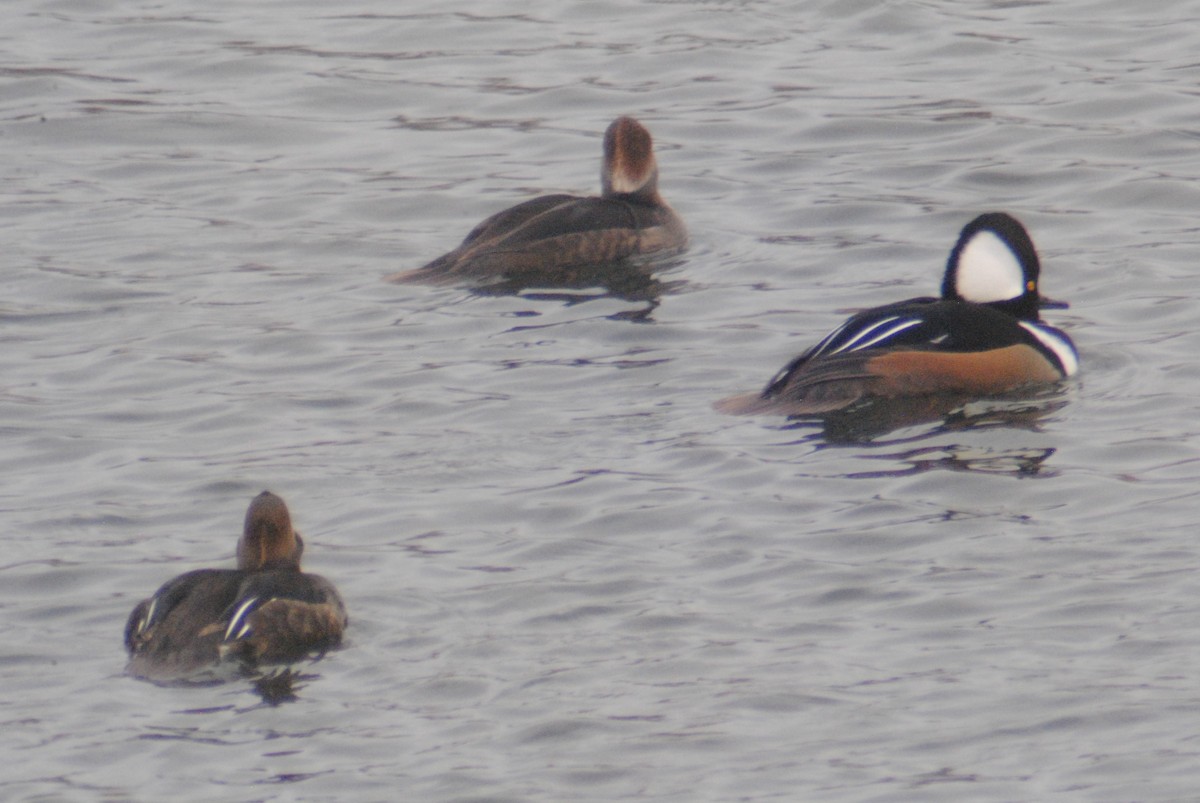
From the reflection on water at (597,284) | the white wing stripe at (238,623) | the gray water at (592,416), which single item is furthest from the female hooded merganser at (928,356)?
the white wing stripe at (238,623)

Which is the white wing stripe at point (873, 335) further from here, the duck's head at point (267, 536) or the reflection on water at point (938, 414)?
the duck's head at point (267, 536)

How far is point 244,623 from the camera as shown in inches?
297

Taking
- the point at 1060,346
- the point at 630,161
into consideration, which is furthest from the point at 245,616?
the point at 630,161

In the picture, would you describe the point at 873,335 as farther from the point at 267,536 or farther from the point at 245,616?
the point at 245,616

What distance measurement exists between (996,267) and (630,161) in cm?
297

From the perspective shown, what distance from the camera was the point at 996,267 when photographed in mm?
10828

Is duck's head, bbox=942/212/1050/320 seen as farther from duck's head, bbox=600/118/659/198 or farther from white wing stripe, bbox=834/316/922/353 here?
duck's head, bbox=600/118/659/198

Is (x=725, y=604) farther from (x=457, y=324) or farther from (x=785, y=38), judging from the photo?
(x=785, y=38)

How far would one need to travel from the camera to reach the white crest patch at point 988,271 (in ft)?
35.3

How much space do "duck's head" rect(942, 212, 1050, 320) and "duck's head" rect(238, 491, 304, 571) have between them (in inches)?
159

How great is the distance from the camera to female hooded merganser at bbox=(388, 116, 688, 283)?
485 inches

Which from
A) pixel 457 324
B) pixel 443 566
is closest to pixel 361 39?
pixel 457 324

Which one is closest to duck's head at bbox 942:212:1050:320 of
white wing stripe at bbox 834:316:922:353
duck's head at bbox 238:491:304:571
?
white wing stripe at bbox 834:316:922:353

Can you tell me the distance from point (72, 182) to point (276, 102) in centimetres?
204
